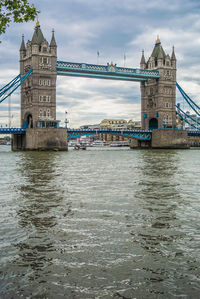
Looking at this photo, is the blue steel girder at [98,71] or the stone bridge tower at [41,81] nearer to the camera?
the stone bridge tower at [41,81]

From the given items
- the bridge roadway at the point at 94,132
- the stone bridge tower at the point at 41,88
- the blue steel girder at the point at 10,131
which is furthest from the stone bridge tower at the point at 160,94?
the blue steel girder at the point at 10,131

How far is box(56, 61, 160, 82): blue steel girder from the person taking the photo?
59.9 metres

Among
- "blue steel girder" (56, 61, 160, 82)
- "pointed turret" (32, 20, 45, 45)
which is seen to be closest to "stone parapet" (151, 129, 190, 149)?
"blue steel girder" (56, 61, 160, 82)

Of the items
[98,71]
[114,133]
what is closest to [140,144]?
[114,133]

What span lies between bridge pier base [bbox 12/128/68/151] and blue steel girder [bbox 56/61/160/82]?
38.0 ft

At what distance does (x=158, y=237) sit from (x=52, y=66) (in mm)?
55803

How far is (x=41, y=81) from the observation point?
58.7m

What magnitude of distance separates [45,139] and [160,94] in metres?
29.5

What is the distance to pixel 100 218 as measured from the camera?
8.03m

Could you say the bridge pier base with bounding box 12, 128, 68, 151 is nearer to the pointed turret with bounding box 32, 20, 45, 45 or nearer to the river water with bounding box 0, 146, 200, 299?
the pointed turret with bounding box 32, 20, 45, 45

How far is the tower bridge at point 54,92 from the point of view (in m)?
56.6

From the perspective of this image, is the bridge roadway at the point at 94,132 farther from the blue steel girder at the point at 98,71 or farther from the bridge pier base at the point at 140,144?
the blue steel girder at the point at 98,71

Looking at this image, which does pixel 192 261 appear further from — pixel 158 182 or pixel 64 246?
pixel 158 182

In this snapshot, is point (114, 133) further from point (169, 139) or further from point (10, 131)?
point (10, 131)
